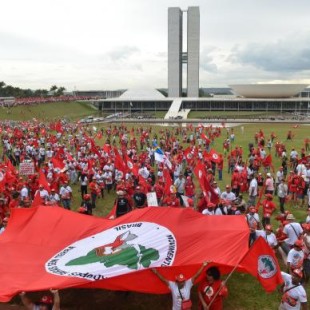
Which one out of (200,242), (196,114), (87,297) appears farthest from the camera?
(196,114)

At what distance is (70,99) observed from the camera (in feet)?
316

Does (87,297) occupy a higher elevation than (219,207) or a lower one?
lower

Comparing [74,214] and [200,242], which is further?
[74,214]

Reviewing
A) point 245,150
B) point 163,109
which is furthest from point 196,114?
point 245,150

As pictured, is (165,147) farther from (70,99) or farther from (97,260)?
(70,99)

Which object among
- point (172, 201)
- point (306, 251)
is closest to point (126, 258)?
point (306, 251)

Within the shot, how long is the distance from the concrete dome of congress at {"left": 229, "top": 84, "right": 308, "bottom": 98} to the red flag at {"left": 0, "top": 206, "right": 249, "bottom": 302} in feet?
299

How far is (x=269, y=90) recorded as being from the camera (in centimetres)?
9500

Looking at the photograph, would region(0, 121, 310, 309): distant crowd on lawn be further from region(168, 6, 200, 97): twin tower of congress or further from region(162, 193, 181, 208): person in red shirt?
region(168, 6, 200, 97): twin tower of congress

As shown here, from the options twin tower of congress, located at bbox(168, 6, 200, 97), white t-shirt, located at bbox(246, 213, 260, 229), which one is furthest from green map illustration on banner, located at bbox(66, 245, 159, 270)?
twin tower of congress, located at bbox(168, 6, 200, 97)

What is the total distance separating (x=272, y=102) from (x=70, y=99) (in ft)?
155

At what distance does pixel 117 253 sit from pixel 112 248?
256 mm

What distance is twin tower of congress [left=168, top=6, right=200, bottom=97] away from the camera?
109875 millimetres

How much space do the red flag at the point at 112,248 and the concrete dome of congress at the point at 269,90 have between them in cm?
9100
